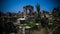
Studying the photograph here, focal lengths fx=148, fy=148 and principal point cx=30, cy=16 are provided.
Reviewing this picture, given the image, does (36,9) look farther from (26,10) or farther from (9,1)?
(9,1)

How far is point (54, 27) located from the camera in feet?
8.54

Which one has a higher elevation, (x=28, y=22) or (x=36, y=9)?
(x=36, y=9)

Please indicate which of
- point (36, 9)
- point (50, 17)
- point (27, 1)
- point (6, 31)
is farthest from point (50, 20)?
point (6, 31)

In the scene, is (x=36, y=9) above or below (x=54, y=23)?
above

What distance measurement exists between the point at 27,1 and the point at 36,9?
0.21 m

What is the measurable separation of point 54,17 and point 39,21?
0.92ft

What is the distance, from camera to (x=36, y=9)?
262 centimetres

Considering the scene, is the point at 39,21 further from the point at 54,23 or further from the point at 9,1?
the point at 9,1

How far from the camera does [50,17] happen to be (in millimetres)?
2641

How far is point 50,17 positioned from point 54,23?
0.42 feet

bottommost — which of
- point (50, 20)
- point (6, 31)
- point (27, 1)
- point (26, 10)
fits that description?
point (6, 31)

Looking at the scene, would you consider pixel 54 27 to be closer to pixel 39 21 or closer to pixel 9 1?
pixel 39 21

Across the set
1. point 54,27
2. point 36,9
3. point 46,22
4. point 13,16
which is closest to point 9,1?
point 13,16

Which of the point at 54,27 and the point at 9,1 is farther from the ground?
the point at 9,1
